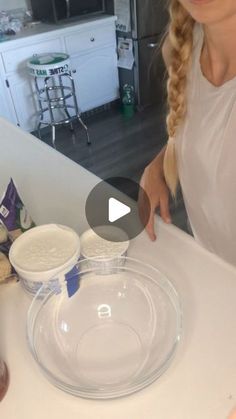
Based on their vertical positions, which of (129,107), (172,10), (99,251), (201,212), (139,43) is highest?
(172,10)

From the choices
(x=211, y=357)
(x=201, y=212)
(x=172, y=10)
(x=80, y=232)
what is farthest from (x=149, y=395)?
(x=172, y=10)

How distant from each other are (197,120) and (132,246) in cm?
30

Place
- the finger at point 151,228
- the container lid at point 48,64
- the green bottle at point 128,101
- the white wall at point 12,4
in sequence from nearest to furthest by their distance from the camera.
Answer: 1. the finger at point 151,228
2. the container lid at point 48,64
3. the white wall at point 12,4
4. the green bottle at point 128,101

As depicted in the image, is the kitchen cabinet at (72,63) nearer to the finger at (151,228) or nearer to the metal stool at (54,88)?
the metal stool at (54,88)

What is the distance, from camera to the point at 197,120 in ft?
2.70

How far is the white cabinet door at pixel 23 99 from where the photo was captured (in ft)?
8.80

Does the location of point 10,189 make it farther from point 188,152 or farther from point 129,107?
point 129,107

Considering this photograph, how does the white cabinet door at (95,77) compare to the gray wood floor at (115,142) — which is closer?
the gray wood floor at (115,142)

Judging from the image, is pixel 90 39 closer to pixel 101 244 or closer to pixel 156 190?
pixel 156 190

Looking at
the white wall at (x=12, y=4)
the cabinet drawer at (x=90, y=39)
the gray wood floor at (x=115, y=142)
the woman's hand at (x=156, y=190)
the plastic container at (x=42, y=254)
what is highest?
the plastic container at (x=42, y=254)

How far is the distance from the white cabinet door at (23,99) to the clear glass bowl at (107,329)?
2316 mm

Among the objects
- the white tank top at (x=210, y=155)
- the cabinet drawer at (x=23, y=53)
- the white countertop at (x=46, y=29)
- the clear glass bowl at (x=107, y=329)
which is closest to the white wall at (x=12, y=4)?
the white countertop at (x=46, y=29)

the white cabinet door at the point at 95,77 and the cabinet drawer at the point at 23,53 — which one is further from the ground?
the cabinet drawer at the point at 23,53

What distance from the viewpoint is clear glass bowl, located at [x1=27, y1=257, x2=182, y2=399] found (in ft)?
1.79
